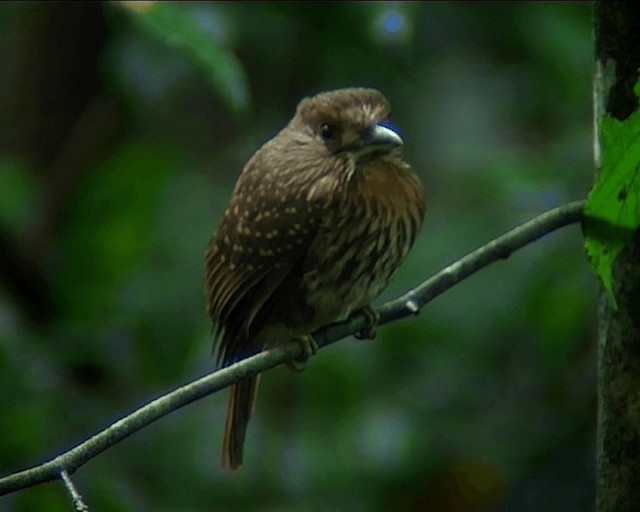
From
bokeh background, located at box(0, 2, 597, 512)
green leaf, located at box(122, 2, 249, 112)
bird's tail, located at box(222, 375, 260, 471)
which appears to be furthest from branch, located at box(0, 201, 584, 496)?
bokeh background, located at box(0, 2, 597, 512)

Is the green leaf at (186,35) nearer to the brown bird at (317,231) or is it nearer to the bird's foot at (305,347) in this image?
the brown bird at (317,231)

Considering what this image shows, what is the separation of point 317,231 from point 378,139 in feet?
0.63

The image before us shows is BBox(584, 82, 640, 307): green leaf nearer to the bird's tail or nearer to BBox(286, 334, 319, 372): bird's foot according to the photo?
BBox(286, 334, 319, 372): bird's foot

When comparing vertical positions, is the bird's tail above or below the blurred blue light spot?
below

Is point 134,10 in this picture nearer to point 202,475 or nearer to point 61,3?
point 202,475

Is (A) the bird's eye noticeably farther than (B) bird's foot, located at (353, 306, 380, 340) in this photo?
Yes

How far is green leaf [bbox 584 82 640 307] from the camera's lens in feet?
4.87

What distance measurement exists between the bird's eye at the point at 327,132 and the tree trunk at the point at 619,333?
0.74 metres

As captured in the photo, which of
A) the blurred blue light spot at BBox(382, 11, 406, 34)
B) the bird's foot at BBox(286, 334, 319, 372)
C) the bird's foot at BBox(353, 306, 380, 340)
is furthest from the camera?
the blurred blue light spot at BBox(382, 11, 406, 34)

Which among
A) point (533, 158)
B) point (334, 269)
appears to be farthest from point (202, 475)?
point (533, 158)

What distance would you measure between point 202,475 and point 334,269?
3.23 feet

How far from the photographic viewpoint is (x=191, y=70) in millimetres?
3977

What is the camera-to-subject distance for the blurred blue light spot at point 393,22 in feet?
9.37

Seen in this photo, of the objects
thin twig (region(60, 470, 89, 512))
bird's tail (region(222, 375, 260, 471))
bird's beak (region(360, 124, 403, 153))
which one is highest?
bird's beak (region(360, 124, 403, 153))
